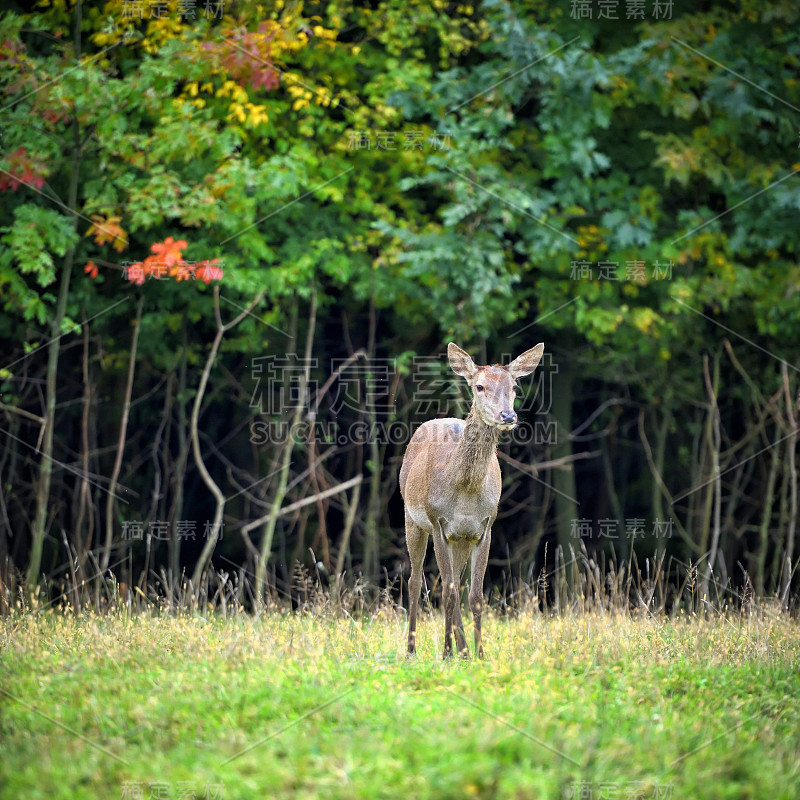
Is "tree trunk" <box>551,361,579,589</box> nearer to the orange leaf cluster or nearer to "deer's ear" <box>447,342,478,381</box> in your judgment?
the orange leaf cluster

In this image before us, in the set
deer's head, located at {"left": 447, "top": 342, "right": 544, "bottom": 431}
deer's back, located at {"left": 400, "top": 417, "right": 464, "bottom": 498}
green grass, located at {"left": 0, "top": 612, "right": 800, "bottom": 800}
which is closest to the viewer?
green grass, located at {"left": 0, "top": 612, "right": 800, "bottom": 800}

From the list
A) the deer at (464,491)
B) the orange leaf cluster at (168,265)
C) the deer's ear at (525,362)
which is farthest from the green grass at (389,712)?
the orange leaf cluster at (168,265)

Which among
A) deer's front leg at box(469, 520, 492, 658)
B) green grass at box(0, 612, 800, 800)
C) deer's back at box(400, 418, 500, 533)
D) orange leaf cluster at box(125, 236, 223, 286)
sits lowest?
green grass at box(0, 612, 800, 800)

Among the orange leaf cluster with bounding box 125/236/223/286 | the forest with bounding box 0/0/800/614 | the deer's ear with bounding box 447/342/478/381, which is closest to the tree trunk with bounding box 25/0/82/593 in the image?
the forest with bounding box 0/0/800/614

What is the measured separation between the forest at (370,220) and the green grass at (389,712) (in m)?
2.07

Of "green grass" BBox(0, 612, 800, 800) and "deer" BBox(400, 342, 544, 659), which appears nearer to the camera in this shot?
"green grass" BBox(0, 612, 800, 800)

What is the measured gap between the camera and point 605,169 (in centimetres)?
1257

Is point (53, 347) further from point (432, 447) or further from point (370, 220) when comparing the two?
point (432, 447)

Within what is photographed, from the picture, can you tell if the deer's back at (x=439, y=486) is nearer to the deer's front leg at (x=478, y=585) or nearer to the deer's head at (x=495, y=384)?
the deer's front leg at (x=478, y=585)

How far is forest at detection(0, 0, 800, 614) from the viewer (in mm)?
10773

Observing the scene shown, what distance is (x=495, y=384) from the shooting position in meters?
7.10

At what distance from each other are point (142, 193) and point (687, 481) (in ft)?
34.4

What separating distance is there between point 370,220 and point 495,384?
6.05 m

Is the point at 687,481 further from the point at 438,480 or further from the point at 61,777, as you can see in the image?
the point at 61,777
